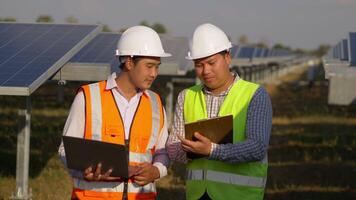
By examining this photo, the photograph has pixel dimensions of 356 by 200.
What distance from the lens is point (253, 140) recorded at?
164 inches

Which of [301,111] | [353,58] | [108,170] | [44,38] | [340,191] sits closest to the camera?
[108,170]

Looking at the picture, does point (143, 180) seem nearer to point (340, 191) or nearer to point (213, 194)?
point (213, 194)

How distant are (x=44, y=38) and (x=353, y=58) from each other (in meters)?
3.46

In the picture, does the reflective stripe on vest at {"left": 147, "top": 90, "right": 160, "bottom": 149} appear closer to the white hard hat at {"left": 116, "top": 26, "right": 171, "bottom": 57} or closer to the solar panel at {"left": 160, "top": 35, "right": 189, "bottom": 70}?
the white hard hat at {"left": 116, "top": 26, "right": 171, "bottom": 57}

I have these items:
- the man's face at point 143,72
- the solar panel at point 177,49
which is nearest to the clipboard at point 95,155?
the man's face at point 143,72

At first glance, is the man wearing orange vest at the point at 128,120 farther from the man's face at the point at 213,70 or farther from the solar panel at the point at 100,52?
the solar panel at the point at 100,52

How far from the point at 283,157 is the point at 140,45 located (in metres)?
8.87

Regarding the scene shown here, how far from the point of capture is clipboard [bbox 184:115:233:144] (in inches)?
161

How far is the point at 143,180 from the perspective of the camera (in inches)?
165

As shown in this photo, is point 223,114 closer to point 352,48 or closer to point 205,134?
point 205,134

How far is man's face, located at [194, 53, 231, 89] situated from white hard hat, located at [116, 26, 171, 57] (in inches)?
9.7

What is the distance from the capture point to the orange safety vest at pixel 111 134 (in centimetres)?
422

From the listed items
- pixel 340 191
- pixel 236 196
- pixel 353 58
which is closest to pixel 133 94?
pixel 236 196

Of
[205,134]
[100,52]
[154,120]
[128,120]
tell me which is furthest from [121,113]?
[100,52]
